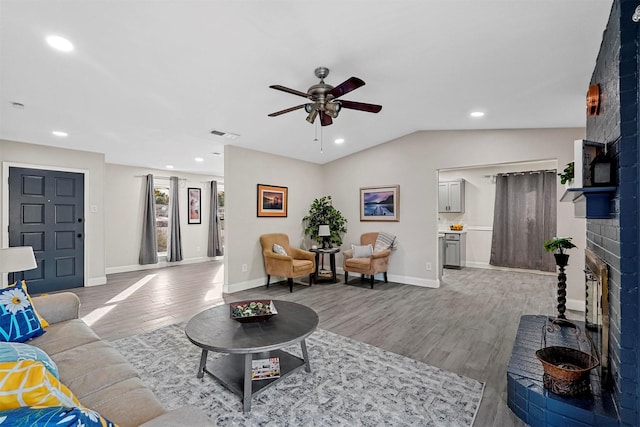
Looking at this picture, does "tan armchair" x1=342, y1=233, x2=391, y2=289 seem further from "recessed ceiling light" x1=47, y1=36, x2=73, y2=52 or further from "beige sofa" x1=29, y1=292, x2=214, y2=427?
"recessed ceiling light" x1=47, y1=36, x2=73, y2=52

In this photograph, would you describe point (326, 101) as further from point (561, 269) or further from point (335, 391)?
point (561, 269)

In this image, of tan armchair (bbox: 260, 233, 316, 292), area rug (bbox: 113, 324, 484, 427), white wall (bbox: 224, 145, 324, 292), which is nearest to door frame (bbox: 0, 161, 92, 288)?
white wall (bbox: 224, 145, 324, 292)

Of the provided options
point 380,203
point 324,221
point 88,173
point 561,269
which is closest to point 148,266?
point 88,173

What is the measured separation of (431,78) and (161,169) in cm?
652

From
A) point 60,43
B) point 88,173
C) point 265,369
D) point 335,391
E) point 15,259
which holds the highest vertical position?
point 60,43

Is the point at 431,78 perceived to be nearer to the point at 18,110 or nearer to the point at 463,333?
the point at 463,333

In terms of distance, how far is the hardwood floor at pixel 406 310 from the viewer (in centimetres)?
269

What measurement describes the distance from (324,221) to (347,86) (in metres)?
3.93

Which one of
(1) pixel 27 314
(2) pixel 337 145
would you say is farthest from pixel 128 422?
(2) pixel 337 145

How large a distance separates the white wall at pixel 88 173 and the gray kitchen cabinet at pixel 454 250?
7.06 m

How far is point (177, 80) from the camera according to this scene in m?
2.94

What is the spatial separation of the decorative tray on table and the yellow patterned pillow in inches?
52.4

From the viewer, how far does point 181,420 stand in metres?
1.03

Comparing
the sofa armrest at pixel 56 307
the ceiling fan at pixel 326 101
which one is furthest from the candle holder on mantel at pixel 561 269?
the sofa armrest at pixel 56 307
